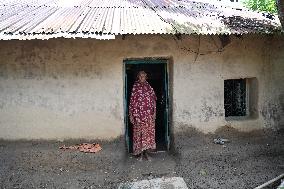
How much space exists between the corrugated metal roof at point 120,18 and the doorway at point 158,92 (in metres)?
1.00

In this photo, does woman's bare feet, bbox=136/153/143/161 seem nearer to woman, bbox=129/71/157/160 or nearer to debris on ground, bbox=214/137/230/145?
woman, bbox=129/71/157/160

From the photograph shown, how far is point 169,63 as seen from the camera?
25.1 feet

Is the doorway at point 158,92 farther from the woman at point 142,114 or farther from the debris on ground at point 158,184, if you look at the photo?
the debris on ground at point 158,184

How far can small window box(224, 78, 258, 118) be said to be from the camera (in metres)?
8.19

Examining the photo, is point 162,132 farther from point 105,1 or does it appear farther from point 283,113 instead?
point 105,1

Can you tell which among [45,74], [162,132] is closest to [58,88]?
[45,74]

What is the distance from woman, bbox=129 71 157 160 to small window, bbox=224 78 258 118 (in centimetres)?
177

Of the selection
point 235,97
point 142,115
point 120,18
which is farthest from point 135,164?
point 120,18

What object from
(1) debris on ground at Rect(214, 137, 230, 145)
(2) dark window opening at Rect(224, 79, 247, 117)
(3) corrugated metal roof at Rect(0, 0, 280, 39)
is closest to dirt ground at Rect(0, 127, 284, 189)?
(1) debris on ground at Rect(214, 137, 230, 145)

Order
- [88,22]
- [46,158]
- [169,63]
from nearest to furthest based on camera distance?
[88,22], [46,158], [169,63]

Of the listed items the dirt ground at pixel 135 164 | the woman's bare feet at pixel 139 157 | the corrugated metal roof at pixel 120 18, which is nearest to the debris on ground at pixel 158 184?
the dirt ground at pixel 135 164

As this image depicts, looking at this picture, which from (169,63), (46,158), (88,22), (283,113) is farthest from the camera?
(283,113)

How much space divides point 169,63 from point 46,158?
3.07m

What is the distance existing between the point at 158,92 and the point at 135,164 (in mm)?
2484
